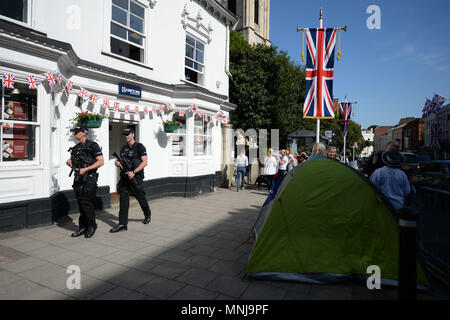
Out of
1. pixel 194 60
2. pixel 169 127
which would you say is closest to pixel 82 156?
pixel 169 127

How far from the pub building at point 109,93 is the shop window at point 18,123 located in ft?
0.06

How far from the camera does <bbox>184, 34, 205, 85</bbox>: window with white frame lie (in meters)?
10.5

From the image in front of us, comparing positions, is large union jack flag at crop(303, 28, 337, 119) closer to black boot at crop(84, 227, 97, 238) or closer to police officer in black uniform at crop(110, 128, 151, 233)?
police officer in black uniform at crop(110, 128, 151, 233)

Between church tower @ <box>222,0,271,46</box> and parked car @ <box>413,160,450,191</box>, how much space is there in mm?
26486

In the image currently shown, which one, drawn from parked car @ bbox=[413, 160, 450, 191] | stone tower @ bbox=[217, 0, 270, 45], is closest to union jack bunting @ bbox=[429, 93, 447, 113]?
stone tower @ bbox=[217, 0, 270, 45]

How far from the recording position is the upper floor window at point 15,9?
5.40 meters

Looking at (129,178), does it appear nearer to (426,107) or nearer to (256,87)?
(256,87)

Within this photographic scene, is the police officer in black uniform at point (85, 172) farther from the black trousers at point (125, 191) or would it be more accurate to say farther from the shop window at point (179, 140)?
the shop window at point (179, 140)

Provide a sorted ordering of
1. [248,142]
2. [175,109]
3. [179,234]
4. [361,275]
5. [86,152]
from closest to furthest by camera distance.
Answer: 1. [361,275]
2. [86,152]
3. [179,234]
4. [175,109]
5. [248,142]

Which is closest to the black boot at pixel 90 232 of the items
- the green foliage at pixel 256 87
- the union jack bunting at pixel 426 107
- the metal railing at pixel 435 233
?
the metal railing at pixel 435 233

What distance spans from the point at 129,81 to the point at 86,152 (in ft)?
11.8
